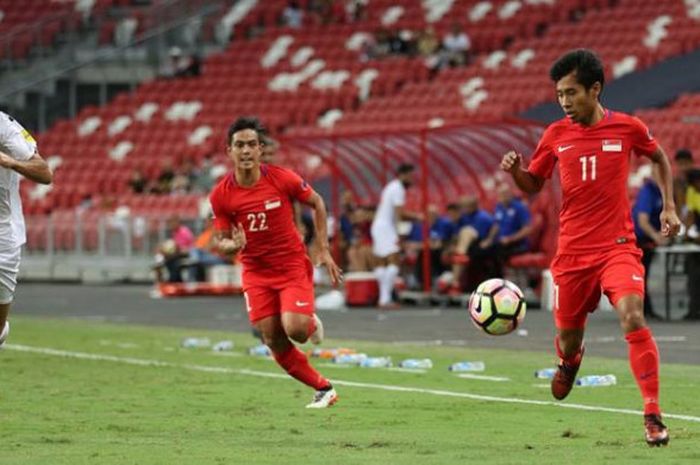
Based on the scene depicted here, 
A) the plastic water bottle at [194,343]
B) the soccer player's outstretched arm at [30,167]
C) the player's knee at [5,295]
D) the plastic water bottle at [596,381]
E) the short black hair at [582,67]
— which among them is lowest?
the plastic water bottle at [194,343]

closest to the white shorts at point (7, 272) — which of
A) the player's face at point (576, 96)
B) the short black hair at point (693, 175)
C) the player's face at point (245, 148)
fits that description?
the player's face at point (245, 148)

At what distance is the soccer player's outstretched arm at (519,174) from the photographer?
36.3 feet

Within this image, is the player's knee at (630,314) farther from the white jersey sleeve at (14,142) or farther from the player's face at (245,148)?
the white jersey sleeve at (14,142)

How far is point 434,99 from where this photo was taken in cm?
4334

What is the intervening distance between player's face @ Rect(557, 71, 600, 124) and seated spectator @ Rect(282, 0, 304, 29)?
4126 centimetres

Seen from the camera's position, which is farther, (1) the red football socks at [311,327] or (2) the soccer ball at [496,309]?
(1) the red football socks at [311,327]

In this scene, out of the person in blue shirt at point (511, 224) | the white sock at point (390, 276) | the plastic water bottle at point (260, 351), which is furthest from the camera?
the white sock at point (390, 276)

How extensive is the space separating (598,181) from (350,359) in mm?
7057

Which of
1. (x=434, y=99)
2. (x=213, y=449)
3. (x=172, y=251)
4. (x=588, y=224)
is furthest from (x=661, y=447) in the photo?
(x=434, y=99)

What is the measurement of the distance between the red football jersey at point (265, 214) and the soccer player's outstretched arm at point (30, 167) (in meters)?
1.56

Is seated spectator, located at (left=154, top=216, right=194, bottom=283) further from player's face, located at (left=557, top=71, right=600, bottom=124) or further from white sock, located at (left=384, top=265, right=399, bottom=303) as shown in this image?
player's face, located at (left=557, top=71, right=600, bottom=124)

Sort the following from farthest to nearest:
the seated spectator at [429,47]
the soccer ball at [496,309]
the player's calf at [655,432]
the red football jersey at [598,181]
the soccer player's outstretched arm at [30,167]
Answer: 1. the seated spectator at [429,47]
2. the soccer ball at [496,309]
3. the soccer player's outstretched arm at [30,167]
4. the red football jersey at [598,181]
5. the player's calf at [655,432]

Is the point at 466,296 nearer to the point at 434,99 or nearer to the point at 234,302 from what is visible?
the point at 234,302

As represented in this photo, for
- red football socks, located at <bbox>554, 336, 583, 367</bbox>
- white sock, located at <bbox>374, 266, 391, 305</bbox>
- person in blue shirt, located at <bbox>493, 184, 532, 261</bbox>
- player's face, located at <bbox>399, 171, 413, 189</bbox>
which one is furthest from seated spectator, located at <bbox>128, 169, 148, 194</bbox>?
red football socks, located at <bbox>554, 336, 583, 367</bbox>
